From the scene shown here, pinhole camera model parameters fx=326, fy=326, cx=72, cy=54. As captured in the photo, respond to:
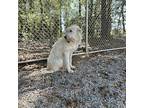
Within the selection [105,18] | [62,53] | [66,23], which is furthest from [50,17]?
[105,18]

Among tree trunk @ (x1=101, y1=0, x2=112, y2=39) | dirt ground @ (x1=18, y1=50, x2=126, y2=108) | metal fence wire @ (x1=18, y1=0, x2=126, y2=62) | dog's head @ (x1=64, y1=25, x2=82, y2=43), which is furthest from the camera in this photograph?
tree trunk @ (x1=101, y1=0, x2=112, y2=39)

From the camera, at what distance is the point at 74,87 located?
7.50 ft

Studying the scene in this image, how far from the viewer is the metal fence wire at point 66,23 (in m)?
2.66

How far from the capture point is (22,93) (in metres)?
2.06

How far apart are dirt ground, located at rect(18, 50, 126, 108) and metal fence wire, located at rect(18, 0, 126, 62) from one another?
24 centimetres

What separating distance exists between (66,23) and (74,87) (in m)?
0.80

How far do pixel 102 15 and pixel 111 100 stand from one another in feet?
4.32

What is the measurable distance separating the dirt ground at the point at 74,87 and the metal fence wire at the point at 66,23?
24 centimetres

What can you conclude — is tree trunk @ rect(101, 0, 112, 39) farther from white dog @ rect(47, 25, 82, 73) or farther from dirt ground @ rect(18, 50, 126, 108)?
white dog @ rect(47, 25, 82, 73)

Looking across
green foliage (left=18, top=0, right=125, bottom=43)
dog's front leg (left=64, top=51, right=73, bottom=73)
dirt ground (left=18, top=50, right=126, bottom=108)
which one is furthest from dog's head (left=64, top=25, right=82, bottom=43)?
green foliage (left=18, top=0, right=125, bottom=43)

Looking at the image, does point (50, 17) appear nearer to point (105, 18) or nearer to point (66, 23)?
point (66, 23)

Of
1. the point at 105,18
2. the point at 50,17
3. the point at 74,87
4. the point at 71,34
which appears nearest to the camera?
the point at 74,87

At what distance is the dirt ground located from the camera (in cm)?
207
